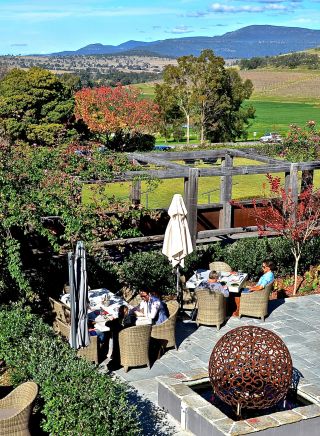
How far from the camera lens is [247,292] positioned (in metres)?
12.0

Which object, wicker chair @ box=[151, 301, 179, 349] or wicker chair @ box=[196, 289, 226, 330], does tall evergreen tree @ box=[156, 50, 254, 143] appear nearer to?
wicker chair @ box=[196, 289, 226, 330]

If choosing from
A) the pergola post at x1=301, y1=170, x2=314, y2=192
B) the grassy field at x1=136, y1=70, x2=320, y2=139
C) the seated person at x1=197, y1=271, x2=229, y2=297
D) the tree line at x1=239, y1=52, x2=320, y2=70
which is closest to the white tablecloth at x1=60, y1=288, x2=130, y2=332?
the seated person at x1=197, y1=271, x2=229, y2=297

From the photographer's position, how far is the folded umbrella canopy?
8.95 meters

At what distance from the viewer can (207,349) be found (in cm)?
1066

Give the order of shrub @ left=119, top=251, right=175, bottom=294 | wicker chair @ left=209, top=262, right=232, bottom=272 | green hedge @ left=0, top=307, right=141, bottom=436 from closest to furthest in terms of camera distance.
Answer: green hedge @ left=0, top=307, right=141, bottom=436 → shrub @ left=119, top=251, right=175, bottom=294 → wicker chair @ left=209, top=262, right=232, bottom=272

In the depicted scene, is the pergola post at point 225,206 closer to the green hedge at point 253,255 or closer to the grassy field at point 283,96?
the green hedge at point 253,255

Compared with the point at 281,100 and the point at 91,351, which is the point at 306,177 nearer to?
the point at 91,351

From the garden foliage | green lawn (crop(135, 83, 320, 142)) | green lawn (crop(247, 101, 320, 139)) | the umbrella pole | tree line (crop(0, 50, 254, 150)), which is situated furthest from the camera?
green lawn (crop(247, 101, 320, 139))

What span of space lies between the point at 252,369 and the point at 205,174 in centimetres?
713

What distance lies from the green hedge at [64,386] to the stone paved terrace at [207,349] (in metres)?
1.09

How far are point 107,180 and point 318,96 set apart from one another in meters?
109

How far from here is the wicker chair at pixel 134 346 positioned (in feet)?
31.1

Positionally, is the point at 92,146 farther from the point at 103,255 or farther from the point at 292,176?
the point at 292,176

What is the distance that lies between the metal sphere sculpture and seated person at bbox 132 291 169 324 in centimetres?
278
